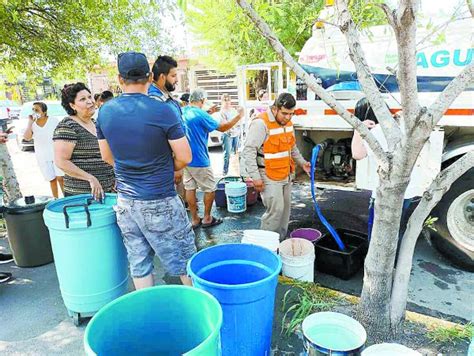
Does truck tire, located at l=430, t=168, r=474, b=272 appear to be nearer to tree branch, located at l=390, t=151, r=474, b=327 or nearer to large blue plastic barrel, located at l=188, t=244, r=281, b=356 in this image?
tree branch, located at l=390, t=151, r=474, b=327

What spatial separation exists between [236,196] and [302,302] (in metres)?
2.75

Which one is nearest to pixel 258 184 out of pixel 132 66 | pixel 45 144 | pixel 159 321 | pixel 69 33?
pixel 132 66

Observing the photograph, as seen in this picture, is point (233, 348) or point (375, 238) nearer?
point (233, 348)

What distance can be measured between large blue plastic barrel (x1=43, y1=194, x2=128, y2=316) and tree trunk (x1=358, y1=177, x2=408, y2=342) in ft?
6.06

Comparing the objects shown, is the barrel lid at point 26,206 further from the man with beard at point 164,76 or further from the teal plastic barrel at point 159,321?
the teal plastic barrel at point 159,321

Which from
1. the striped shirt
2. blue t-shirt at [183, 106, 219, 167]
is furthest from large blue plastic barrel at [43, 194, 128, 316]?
blue t-shirt at [183, 106, 219, 167]

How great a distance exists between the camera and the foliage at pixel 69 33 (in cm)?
500

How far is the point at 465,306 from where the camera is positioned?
304 cm

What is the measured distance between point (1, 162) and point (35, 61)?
6.74ft

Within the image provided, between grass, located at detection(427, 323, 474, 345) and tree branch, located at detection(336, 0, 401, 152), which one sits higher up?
tree branch, located at detection(336, 0, 401, 152)

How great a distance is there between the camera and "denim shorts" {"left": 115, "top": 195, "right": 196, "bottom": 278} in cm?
237

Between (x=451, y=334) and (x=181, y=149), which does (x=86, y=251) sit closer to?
(x=181, y=149)

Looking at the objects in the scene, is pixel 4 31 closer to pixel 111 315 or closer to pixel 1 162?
pixel 1 162

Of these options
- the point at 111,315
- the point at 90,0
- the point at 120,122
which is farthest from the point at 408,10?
the point at 90,0
